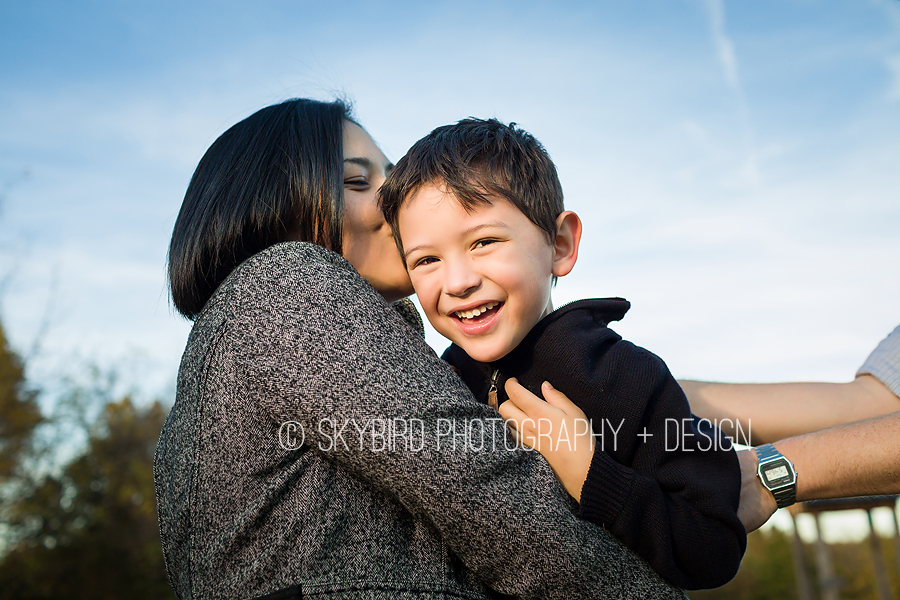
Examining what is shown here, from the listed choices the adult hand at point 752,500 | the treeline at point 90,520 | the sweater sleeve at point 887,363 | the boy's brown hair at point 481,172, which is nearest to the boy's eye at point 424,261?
the boy's brown hair at point 481,172

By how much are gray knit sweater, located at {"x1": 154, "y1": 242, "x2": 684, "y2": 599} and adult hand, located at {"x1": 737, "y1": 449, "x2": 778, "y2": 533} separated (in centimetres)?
25

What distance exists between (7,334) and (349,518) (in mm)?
25371

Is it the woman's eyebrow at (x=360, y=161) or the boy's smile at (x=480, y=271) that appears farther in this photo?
the woman's eyebrow at (x=360, y=161)

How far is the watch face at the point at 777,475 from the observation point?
1.43m

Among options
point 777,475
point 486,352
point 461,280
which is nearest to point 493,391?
point 486,352

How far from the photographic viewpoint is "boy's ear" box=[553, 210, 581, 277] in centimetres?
181

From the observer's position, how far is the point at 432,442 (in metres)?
1.17

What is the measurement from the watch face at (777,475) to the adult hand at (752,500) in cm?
2

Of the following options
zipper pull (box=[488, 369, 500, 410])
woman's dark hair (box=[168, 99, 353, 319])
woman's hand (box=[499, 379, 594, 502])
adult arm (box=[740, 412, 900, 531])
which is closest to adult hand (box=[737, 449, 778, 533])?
adult arm (box=[740, 412, 900, 531])

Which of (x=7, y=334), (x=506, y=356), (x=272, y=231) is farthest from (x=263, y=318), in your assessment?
(x=7, y=334)

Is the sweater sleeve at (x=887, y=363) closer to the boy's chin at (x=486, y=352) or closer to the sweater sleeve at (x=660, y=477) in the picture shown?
the sweater sleeve at (x=660, y=477)

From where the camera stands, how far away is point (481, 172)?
5.54 feet

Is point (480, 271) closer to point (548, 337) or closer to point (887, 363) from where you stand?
point (548, 337)

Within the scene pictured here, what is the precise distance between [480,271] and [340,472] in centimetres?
59
